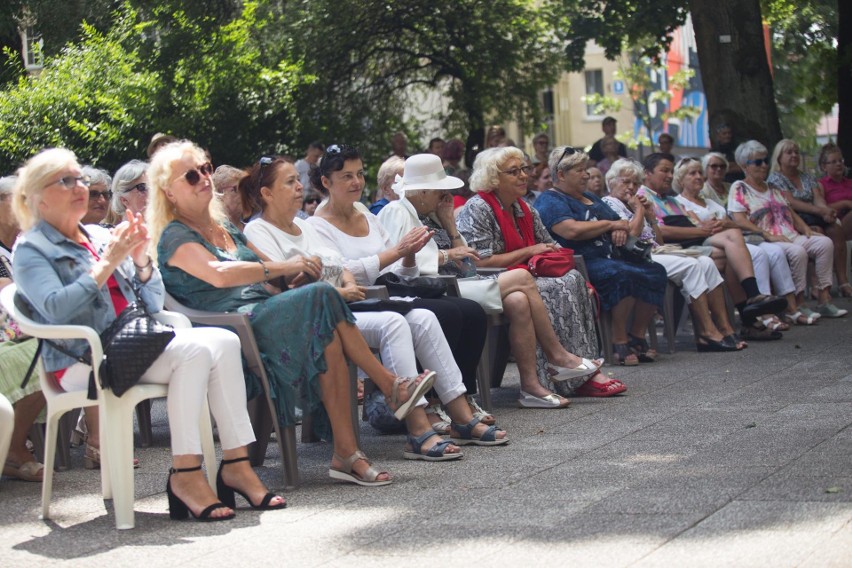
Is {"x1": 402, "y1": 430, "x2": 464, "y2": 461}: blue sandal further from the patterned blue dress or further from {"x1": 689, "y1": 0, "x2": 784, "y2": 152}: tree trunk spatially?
{"x1": 689, "y1": 0, "x2": 784, "y2": 152}: tree trunk

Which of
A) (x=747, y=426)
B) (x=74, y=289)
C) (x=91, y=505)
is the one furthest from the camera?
(x=747, y=426)

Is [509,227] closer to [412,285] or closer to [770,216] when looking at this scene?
[412,285]

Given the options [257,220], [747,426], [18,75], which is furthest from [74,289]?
[18,75]

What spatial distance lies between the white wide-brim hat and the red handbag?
3.18 feet

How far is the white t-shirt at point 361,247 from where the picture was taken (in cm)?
751

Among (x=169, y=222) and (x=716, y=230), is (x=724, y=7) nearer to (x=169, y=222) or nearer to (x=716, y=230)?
(x=716, y=230)

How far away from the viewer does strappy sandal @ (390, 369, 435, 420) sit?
638cm

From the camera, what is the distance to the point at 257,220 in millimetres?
7074

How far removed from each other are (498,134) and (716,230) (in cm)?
469

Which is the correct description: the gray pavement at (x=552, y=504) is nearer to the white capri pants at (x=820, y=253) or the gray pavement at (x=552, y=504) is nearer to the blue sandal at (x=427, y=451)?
the blue sandal at (x=427, y=451)

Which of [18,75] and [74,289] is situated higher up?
[18,75]

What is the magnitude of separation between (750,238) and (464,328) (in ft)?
18.3

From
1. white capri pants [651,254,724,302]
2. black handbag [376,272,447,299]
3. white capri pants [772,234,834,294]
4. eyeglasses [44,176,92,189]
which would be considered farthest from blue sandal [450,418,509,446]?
white capri pants [772,234,834,294]

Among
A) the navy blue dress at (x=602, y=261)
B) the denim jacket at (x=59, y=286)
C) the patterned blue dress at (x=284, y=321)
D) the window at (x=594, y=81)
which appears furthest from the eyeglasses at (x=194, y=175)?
the window at (x=594, y=81)
